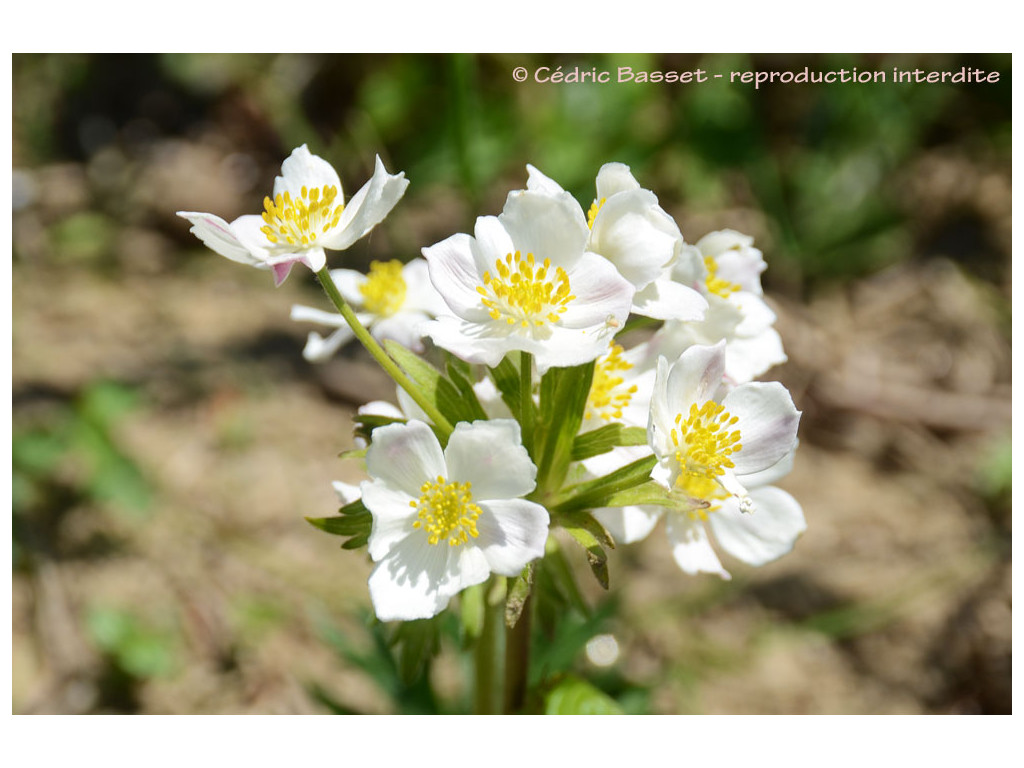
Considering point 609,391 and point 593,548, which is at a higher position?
point 609,391

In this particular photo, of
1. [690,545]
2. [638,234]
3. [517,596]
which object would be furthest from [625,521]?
[638,234]

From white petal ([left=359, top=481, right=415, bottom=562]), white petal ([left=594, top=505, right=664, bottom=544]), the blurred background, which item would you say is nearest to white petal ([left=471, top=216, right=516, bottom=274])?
white petal ([left=359, top=481, right=415, bottom=562])

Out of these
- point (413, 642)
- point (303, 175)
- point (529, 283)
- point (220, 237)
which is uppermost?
point (303, 175)

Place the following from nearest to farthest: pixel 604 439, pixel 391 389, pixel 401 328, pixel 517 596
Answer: pixel 517 596 → pixel 604 439 → pixel 401 328 → pixel 391 389

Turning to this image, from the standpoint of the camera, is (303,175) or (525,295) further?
(303,175)

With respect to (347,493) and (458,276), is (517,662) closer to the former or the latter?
(347,493)

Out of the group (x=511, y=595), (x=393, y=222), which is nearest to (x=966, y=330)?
(x=393, y=222)

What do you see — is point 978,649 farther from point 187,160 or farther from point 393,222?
point 187,160
